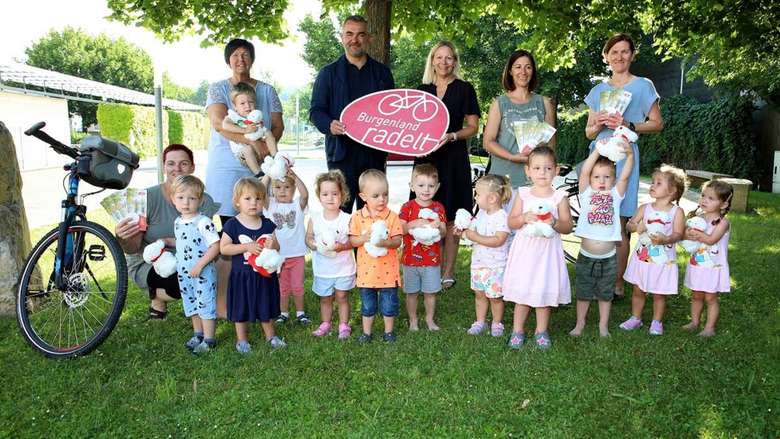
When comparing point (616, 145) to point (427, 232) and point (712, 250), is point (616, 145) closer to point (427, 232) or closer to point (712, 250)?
point (712, 250)

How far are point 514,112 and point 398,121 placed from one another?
0.99 metres

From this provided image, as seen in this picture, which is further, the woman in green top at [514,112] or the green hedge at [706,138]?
the green hedge at [706,138]

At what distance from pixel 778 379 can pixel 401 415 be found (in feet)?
7.85

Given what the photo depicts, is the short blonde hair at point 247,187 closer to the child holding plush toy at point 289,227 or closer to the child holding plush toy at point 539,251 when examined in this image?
the child holding plush toy at point 289,227

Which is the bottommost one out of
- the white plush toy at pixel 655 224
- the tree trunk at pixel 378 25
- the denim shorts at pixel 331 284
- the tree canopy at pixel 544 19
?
the denim shorts at pixel 331 284

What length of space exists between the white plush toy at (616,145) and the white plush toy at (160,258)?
10.4 feet

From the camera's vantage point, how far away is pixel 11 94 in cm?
2406

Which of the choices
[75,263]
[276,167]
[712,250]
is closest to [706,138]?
[712,250]

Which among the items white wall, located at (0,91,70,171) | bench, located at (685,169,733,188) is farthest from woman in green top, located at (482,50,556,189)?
white wall, located at (0,91,70,171)

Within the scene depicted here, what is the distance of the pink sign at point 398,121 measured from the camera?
4.74m

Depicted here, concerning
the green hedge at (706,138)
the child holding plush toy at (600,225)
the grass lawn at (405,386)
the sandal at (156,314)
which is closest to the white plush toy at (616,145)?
the child holding plush toy at (600,225)

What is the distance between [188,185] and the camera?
400 centimetres

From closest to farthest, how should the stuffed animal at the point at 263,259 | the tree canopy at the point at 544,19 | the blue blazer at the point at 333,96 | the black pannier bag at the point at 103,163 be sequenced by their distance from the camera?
Answer: 1. the stuffed animal at the point at 263,259
2. the black pannier bag at the point at 103,163
3. the blue blazer at the point at 333,96
4. the tree canopy at the point at 544,19

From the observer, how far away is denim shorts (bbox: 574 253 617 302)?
430cm
